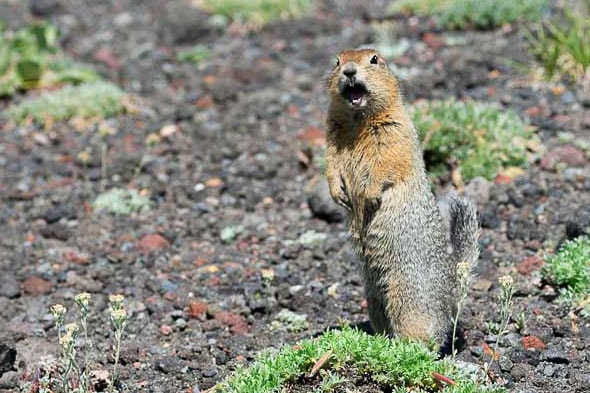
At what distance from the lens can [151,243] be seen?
25.0 feet

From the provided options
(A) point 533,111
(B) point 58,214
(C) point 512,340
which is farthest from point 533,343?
(B) point 58,214

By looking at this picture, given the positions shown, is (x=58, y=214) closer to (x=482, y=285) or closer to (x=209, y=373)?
(x=209, y=373)

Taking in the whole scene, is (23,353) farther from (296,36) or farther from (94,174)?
(296,36)

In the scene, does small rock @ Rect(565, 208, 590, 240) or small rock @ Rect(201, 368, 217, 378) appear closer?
small rock @ Rect(201, 368, 217, 378)

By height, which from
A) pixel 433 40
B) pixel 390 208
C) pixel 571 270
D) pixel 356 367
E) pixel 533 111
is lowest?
pixel 571 270

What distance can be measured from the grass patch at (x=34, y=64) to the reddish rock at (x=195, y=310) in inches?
204

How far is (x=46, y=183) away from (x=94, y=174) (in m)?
0.47

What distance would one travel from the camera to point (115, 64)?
11.7 metres

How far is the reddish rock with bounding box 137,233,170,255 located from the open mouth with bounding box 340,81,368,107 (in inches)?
107

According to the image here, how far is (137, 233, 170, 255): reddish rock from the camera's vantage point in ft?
24.9

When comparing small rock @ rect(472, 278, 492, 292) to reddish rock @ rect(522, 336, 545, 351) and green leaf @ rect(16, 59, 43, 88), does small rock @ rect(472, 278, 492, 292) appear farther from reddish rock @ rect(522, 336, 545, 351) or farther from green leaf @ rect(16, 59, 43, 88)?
green leaf @ rect(16, 59, 43, 88)

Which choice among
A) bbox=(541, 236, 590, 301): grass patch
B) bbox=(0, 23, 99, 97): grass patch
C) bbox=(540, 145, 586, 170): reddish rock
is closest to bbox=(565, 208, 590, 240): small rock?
bbox=(541, 236, 590, 301): grass patch

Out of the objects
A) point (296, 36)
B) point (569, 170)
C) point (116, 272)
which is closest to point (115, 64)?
point (296, 36)

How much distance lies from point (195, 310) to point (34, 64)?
18.3ft
